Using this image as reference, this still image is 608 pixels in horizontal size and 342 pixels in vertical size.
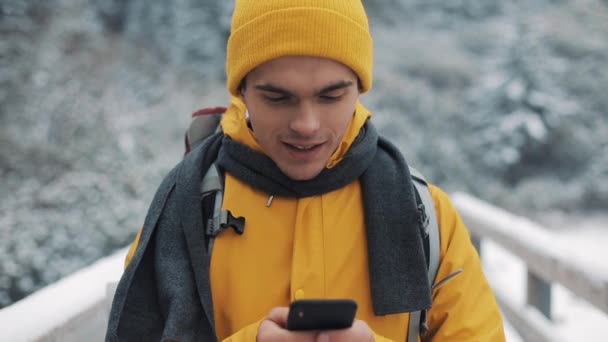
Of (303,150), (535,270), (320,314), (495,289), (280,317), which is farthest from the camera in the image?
(495,289)

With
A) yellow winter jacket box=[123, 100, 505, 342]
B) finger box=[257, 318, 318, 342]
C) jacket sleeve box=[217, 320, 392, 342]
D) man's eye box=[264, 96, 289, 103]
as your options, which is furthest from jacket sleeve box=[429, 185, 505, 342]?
→ man's eye box=[264, 96, 289, 103]

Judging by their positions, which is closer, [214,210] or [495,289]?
[214,210]

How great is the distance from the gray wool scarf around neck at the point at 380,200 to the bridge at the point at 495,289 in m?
0.77

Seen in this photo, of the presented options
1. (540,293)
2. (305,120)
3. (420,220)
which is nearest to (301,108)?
(305,120)

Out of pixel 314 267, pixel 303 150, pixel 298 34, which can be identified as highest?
pixel 298 34

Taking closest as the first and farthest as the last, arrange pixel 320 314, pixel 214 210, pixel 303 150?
pixel 320 314 → pixel 303 150 → pixel 214 210

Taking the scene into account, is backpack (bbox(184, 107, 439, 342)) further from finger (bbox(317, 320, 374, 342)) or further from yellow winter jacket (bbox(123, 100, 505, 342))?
finger (bbox(317, 320, 374, 342))

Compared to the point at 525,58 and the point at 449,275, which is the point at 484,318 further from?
the point at 525,58

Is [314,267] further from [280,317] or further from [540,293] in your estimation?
[540,293]

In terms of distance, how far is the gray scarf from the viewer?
1.43m

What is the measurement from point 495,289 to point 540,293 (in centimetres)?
66

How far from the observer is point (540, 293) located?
3293 mm

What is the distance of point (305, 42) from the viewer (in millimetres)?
1338

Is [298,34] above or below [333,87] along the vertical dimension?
above
